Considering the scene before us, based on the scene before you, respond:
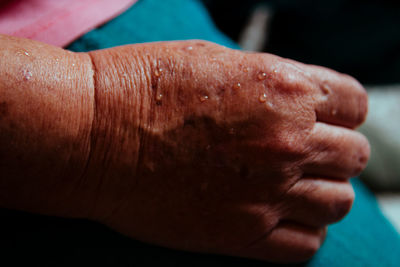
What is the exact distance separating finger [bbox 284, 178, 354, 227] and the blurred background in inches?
27.5

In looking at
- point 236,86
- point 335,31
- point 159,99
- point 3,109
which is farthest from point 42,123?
point 335,31

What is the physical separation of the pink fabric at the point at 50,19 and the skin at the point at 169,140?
0.26 ft

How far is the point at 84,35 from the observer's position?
1.80 ft

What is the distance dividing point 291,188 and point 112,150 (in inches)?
11.1

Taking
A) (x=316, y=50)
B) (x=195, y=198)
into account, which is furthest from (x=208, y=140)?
(x=316, y=50)

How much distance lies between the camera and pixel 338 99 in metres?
0.55

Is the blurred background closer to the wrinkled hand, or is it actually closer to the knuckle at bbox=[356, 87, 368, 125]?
the knuckle at bbox=[356, 87, 368, 125]

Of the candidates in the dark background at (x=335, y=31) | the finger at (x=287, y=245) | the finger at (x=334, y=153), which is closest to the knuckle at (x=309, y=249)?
the finger at (x=287, y=245)

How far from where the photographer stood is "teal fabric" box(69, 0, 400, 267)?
0.56 meters

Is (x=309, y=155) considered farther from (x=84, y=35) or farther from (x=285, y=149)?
(x=84, y=35)

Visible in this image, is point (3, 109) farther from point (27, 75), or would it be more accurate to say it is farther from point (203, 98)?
point (203, 98)

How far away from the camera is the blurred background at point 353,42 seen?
4.39ft

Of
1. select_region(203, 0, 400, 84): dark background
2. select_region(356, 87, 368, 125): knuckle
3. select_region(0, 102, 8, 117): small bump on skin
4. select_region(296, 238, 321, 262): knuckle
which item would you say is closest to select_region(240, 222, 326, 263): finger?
select_region(296, 238, 321, 262): knuckle

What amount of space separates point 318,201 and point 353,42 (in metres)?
1.25
